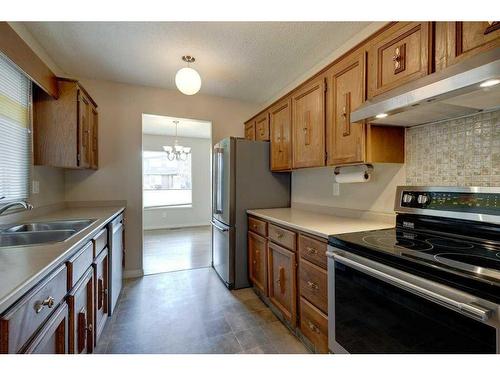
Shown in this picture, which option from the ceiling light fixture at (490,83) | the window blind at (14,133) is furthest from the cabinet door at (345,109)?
the window blind at (14,133)

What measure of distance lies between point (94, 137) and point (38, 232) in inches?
60.8

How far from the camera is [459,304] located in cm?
78

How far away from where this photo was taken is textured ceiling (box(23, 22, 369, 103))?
1912 millimetres

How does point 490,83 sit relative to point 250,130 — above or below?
below

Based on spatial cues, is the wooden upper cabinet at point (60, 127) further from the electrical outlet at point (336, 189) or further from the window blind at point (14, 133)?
the electrical outlet at point (336, 189)

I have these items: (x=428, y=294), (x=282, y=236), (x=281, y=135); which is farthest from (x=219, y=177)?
(x=428, y=294)

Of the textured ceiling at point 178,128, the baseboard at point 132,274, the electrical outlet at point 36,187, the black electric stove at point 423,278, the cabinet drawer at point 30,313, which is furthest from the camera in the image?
the textured ceiling at point 178,128

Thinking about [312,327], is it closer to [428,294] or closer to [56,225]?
[428,294]

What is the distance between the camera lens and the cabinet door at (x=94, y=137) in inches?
101

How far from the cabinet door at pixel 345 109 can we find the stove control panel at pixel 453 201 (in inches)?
15.5

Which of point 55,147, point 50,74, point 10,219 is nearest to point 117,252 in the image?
point 10,219

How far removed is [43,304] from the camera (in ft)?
2.87
